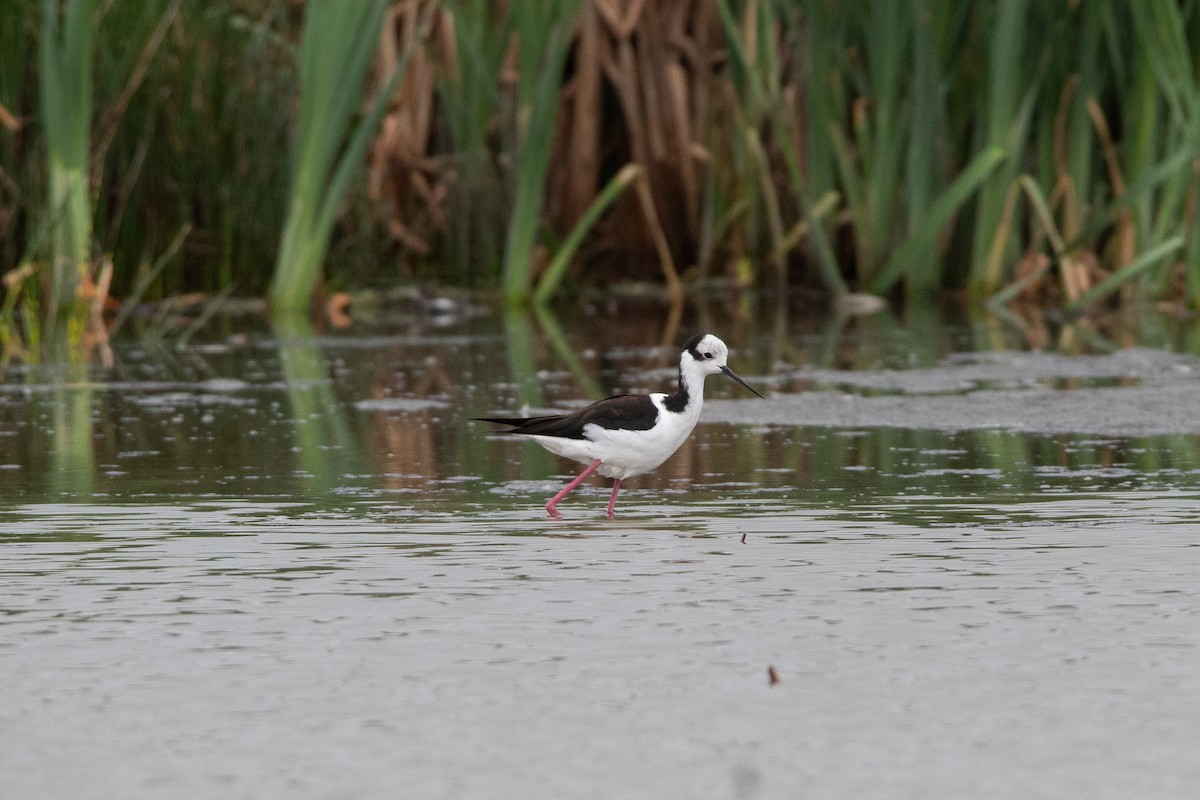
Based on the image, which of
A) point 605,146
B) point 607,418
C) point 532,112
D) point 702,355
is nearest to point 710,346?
point 702,355

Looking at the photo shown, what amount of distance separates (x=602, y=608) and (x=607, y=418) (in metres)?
1.78

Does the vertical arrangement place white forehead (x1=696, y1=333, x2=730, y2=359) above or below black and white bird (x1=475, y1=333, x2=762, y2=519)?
above

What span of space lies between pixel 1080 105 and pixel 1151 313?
4.53 feet

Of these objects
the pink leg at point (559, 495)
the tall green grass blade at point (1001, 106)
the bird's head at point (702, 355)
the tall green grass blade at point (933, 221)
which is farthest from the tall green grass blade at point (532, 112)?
the pink leg at point (559, 495)

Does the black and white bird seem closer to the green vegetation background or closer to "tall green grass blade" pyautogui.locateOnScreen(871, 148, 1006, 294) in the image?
the green vegetation background

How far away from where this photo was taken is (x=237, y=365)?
10.9m

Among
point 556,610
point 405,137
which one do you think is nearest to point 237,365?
point 405,137

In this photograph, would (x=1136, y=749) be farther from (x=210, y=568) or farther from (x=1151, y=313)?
(x=1151, y=313)

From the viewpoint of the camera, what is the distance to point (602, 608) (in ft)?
15.2

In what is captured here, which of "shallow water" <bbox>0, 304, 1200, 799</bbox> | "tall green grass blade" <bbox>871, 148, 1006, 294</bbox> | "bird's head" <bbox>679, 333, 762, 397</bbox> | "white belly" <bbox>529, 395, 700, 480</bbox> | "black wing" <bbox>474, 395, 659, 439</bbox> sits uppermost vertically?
"tall green grass blade" <bbox>871, 148, 1006, 294</bbox>

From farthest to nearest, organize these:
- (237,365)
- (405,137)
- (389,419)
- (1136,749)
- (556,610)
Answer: (405,137) → (237,365) → (389,419) → (556,610) → (1136,749)

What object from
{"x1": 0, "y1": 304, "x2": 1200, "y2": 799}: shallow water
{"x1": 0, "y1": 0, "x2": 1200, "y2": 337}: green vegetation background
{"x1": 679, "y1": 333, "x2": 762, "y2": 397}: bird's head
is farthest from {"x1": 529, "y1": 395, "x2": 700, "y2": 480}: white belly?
{"x1": 0, "y1": 0, "x2": 1200, "y2": 337}: green vegetation background

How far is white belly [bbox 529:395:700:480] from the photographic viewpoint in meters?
6.33

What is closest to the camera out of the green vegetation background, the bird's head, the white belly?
the white belly
